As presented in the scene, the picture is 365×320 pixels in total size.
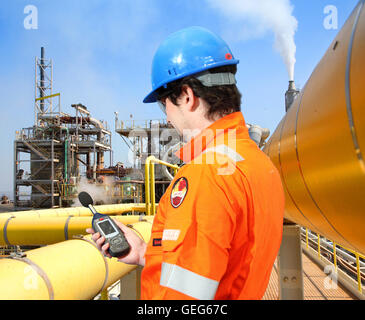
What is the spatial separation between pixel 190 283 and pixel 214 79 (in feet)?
2.38

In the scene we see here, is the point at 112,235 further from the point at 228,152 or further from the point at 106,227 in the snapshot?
the point at 228,152

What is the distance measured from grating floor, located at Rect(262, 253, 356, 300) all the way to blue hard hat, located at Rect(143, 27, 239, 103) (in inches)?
191

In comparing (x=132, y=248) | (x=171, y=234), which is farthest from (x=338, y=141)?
(x=132, y=248)

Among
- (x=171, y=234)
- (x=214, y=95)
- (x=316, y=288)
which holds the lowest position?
(x=316, y=288)

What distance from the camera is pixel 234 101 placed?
3.47ft

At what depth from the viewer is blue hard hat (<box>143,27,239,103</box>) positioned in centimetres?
108

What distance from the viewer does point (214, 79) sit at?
1.04m

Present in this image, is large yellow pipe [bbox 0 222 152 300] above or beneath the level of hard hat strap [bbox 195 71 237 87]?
beneath

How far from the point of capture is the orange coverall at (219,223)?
2.29ft

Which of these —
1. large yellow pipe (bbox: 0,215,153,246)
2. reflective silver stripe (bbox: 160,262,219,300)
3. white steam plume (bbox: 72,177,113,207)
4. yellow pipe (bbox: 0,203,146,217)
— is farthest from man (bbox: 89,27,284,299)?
white steam plume (bbox: 72,177,113,207)

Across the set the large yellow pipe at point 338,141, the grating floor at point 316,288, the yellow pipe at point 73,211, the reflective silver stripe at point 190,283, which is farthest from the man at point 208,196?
the grating floor at point 316,288

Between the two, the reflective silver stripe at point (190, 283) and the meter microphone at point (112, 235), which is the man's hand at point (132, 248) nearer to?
the meter microphone at point (112, 235)

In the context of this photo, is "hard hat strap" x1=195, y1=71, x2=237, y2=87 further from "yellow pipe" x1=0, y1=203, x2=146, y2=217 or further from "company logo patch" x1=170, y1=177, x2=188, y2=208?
"yellow pipe" x1=0, y1=203, x2=146, y2=217
